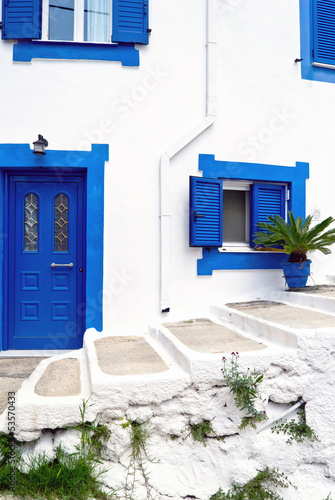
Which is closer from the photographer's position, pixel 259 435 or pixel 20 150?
pixel 259 435

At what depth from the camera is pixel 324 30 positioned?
5.38 metres

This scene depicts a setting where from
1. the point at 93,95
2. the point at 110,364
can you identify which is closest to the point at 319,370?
the point at 110,364

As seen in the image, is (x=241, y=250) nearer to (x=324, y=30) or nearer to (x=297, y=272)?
(x=297, y=272)

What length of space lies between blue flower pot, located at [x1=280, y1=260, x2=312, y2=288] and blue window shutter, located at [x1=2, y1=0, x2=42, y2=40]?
4195 mm

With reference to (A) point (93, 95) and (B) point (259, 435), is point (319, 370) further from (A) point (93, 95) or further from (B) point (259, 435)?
(A) point (93, 95)

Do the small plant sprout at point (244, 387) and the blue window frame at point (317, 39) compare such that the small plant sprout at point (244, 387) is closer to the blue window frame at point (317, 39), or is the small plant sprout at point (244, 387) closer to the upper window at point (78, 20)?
the upper window at point (78, 20)

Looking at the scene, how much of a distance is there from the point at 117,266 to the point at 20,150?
1820 millimetres

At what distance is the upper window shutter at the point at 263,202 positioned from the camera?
514 cm

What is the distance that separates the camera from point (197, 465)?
256 centimetres

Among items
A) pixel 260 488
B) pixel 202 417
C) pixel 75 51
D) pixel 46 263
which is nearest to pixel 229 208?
pixel 46 263

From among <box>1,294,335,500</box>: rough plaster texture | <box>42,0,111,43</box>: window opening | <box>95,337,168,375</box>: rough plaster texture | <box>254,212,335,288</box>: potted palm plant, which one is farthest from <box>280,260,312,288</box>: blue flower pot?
<box>42,0,111,43</box>: window opening

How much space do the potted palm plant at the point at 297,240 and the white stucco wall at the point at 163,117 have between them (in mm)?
472

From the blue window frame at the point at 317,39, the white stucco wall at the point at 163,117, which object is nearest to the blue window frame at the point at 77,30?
the white stucco wall at the point at 163,117

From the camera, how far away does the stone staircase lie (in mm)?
2447
